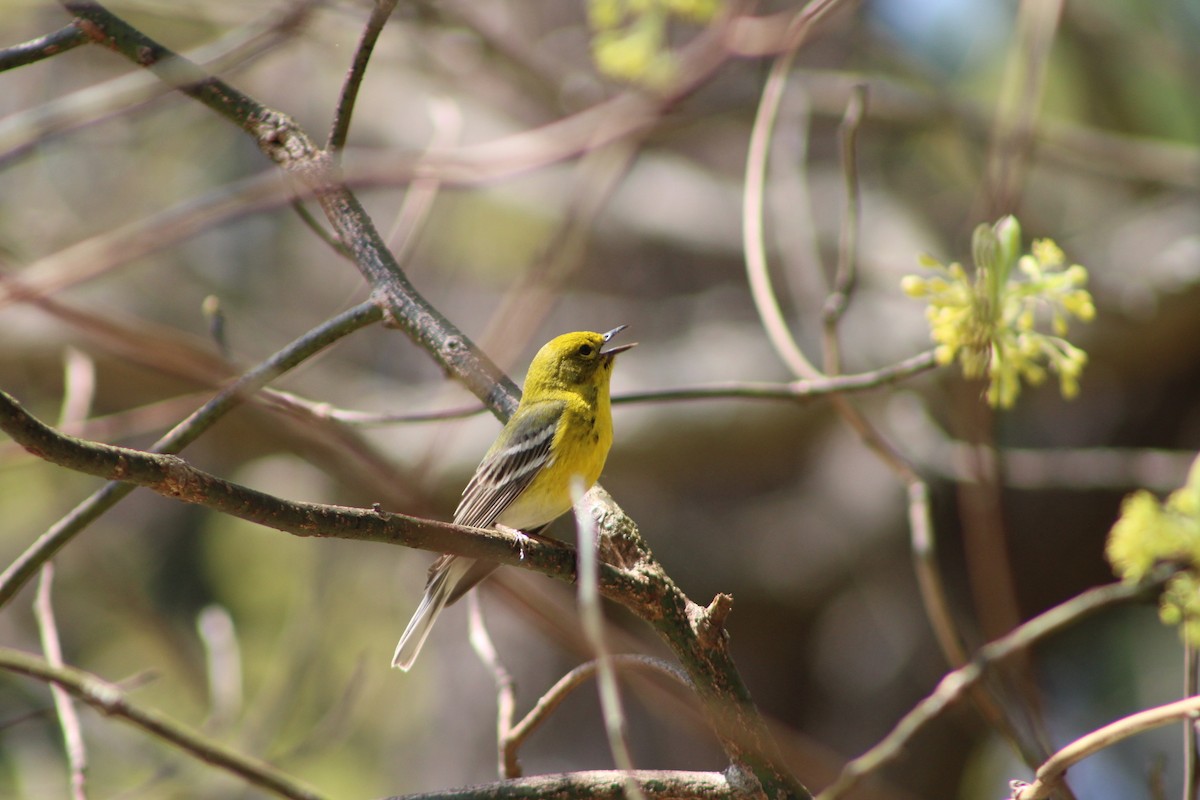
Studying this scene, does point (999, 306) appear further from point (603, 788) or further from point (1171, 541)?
point (603, 788)

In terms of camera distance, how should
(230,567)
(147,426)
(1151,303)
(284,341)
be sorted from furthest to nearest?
(230,567)
(284,341)
(1151,303)
(147,426)

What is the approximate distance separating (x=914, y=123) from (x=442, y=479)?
10.6 feet

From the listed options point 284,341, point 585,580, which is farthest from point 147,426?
point 284,341

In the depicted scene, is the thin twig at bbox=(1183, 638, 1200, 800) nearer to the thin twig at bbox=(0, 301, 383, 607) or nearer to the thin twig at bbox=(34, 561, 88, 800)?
the thin twig at bbox=(0, 301, 383, 607)

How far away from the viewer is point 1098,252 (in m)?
5.83

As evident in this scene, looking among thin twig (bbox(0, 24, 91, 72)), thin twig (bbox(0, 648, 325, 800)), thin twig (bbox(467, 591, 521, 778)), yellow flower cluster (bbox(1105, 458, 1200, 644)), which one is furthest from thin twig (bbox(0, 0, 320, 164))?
yellow flower cluster (bbox(1105, 458, 1200, 644))

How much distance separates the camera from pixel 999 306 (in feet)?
5.67

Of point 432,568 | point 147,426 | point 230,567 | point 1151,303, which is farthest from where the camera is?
point 230,567

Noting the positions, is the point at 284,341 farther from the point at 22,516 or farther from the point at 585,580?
the point at 585,580

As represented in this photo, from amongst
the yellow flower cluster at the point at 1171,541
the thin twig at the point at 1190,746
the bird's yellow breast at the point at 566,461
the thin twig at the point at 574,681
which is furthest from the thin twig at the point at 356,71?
the thin twig at the point at 1190,746

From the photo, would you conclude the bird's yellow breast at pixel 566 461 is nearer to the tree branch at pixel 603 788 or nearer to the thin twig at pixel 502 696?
the thin twig at pixel 502 696

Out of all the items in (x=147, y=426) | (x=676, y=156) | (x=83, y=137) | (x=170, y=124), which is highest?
(x=676, y=156)

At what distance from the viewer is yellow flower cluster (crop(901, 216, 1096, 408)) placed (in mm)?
1719

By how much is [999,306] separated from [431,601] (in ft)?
5.34
